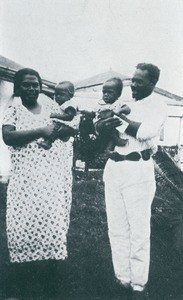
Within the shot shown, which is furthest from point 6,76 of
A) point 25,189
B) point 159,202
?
point 25,189

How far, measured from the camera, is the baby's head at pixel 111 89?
9.00 feet

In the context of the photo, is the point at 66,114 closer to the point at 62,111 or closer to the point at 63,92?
the point at 62,111

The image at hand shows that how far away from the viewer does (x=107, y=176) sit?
9.14 feet

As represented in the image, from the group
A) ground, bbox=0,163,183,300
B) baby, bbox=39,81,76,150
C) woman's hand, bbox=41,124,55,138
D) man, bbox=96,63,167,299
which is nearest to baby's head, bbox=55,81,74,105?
baby, bbox=39,81,76,150

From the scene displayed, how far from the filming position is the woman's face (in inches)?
96.7

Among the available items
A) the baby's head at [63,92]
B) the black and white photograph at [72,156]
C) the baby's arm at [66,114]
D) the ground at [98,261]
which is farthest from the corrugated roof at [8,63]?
the baby's arm at [66,114]

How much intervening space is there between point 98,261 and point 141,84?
5.78 feet

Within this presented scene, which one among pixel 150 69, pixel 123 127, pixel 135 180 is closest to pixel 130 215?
pixel 135 180

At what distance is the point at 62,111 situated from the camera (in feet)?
8.85

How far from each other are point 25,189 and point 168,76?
7.82 feet

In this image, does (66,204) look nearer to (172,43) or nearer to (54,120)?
(54,120)

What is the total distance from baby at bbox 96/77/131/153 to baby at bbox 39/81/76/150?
242 millimetres

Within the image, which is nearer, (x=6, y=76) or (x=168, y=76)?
(x=168, y=76)

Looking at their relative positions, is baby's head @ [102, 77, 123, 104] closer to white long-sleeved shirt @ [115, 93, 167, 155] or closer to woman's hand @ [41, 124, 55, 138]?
white long-sleeved shirt @ [115, 93, 167, 155]
